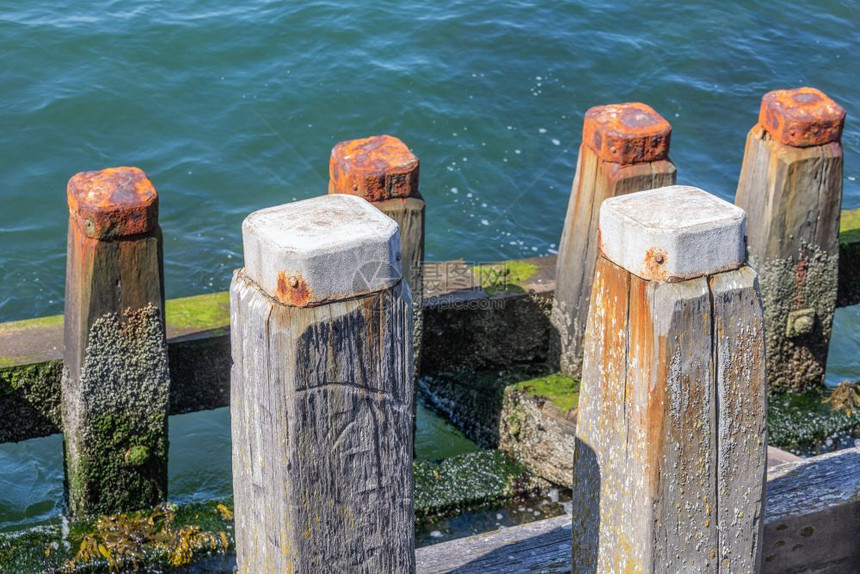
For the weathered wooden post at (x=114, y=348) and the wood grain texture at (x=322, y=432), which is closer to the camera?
the wood grain texture at (x=322, y=432)

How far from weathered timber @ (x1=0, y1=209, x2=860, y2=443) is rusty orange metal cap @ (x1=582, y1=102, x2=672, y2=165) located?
1.02 metres

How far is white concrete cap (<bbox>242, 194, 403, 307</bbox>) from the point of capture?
6.57ft

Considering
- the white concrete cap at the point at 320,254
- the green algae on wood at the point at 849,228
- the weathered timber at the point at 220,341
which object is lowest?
the weathered timber at the point at 220,341

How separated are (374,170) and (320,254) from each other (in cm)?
321

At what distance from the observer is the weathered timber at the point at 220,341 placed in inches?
212

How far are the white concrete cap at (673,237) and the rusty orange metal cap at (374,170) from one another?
2.90 m

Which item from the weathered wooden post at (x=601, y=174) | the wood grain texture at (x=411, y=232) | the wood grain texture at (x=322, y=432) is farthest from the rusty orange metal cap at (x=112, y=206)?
the wood grain texture at (x=322, y=432)

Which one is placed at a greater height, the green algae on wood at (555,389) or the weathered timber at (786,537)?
the weathered timber at (786,537)

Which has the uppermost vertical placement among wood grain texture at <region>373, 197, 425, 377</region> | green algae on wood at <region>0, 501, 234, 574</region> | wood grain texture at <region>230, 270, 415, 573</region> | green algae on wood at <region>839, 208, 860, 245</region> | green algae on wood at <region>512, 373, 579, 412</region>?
wood grain texture at <region>230, 270, 415, 573</region>

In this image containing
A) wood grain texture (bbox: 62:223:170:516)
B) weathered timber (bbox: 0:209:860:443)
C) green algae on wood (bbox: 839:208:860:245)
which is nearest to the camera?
wood grain texture (bbox: 62:223:170:516)

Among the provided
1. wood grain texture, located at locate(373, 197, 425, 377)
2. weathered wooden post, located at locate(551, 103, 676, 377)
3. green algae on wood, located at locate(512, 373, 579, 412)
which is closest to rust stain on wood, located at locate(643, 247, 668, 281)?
wood grain texture, located at locate(373, 197, 425, 377)

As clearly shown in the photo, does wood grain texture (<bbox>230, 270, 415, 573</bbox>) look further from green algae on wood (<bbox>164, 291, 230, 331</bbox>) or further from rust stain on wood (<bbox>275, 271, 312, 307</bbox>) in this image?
green algae on wood (<bbox>164, 291, 230, 331</bbox>)

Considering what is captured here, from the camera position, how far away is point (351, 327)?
204cm

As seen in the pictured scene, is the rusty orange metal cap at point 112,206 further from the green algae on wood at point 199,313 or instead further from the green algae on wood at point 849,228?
the green algae on wood at point 849,228
